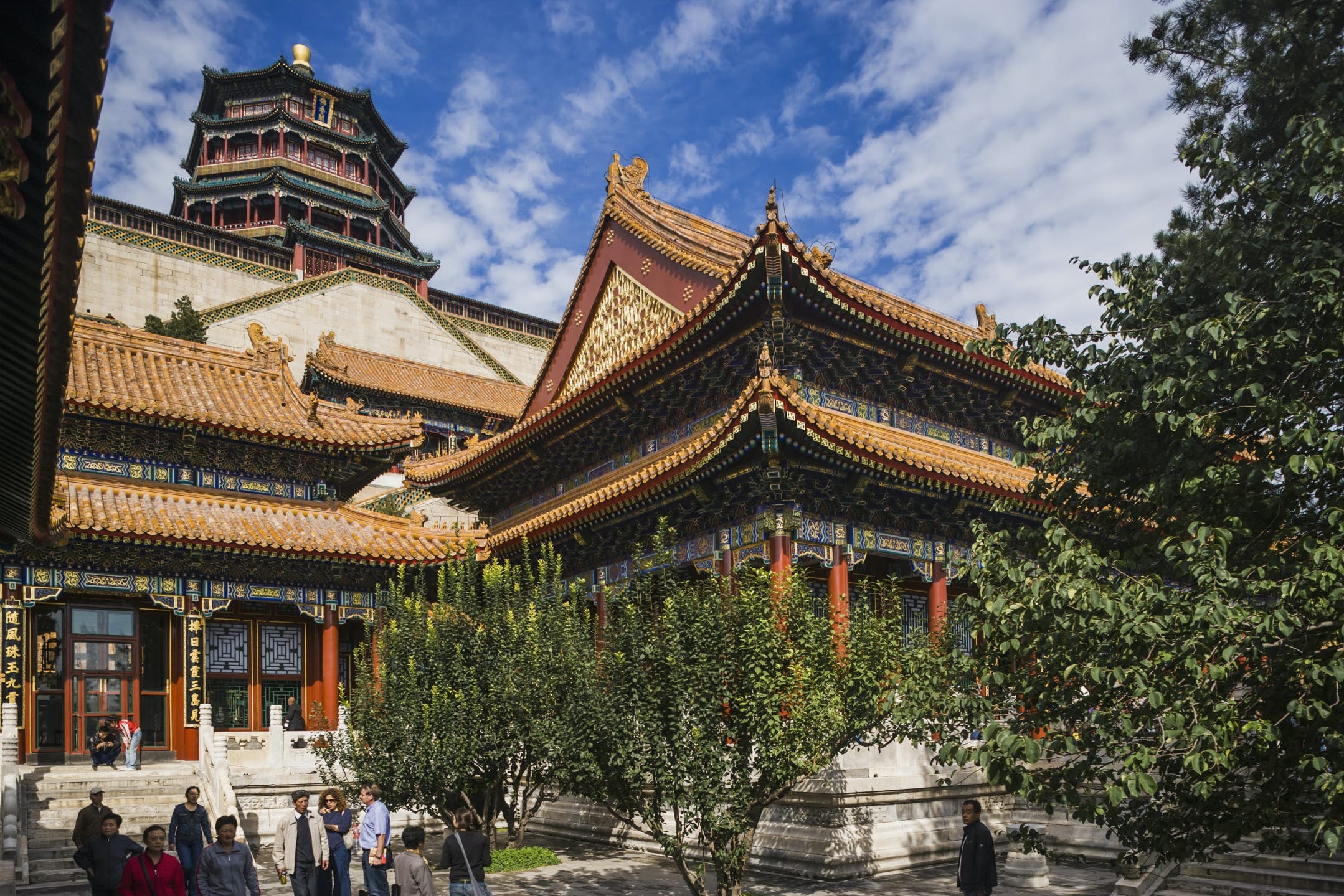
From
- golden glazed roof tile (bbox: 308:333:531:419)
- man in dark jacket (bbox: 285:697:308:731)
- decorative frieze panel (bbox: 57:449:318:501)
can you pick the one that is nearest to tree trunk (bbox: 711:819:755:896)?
man in dark jacket (bbox: 285:697:308:731)

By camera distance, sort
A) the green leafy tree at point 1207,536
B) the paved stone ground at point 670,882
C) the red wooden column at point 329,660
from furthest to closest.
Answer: the red wooden column at point 329,660 < the paved stone ground at point 670,882 < the green leafy tree at point 1207,536

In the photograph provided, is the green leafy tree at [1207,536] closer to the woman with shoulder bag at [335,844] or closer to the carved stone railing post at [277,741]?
the woman with shoulder bag at [335,844]

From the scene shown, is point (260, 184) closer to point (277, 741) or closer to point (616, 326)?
point (616, 326)

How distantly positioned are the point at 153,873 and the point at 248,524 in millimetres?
12373

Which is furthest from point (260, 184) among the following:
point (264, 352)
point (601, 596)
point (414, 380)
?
point (601, 596)

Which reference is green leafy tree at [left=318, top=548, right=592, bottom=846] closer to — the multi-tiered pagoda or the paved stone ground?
the paved stone ground

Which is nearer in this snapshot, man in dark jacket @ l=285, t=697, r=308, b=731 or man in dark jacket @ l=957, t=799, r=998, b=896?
man in dark jacket @ l=957, t=799, r=998, b=896

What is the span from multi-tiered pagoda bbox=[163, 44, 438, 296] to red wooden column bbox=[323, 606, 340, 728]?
3525 cm

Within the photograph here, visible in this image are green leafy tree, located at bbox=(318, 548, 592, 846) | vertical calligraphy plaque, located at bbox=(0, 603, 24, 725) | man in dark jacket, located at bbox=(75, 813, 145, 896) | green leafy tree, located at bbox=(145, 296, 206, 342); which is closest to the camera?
man in dark jacket, located at bbox=(75, 813, 145, 896)

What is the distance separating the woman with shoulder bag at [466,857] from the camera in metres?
9.15

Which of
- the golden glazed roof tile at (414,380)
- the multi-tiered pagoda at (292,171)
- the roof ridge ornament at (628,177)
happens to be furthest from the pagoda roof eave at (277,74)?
the roof ridge ornament at (628,177)

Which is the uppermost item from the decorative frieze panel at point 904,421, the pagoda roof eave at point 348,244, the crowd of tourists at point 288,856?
the pagoda roof eave at point 348,244

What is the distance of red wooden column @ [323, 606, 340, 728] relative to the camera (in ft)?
67.8

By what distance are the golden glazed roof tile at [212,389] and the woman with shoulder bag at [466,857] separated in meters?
13.3
